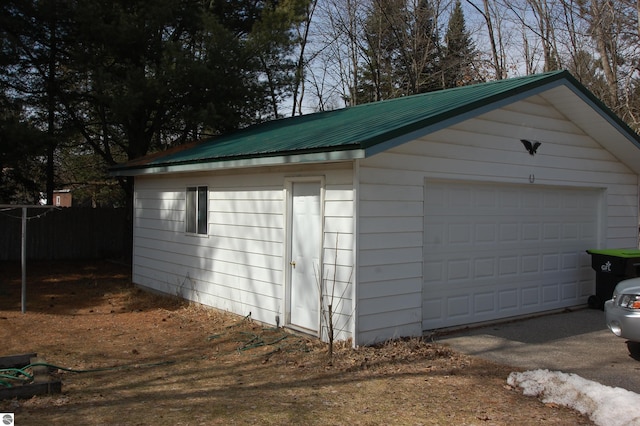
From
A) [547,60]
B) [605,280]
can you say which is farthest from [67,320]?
[547,60]

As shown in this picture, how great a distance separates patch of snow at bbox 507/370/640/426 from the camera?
15.7ft

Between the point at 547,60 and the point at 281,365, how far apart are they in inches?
726

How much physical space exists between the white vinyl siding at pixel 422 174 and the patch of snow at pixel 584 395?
185 centimetres

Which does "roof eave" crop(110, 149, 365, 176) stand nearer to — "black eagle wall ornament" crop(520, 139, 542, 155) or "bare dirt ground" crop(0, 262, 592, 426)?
"bare dirt ground" crop(0, 262, 592, 426)

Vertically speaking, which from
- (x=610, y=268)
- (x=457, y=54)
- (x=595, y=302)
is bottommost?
(x=595, y=302)

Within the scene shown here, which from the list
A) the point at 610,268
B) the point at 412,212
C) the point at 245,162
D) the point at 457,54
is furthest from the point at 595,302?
the point at 457,54

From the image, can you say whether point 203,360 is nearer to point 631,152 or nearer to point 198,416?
point 198,416

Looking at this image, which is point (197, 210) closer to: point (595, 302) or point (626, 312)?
point (626, 312)

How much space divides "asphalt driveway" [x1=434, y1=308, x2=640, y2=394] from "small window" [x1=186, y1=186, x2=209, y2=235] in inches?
195

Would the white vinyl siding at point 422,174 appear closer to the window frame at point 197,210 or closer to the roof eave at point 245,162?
the roof eave at point 245,162

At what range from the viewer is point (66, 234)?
745 inches

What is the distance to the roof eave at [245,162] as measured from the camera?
264 inches

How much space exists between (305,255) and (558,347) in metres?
3.64

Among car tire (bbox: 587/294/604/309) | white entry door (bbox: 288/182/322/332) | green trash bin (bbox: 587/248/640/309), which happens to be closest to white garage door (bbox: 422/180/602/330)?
car tire (bbox: 587/294/604/309)
